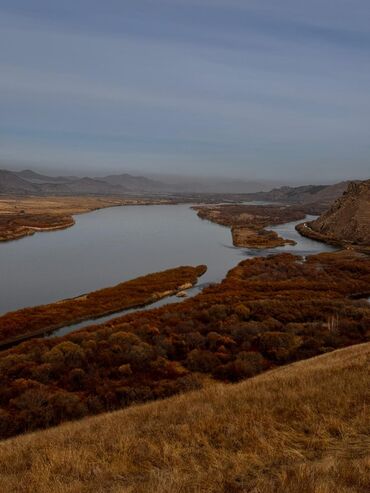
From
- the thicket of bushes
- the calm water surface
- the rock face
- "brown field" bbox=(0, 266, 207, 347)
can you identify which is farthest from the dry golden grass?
the rock face

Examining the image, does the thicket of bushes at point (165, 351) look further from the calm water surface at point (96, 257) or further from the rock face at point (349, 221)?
the rock face at point (349, 221)

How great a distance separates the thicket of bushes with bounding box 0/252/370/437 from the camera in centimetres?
1620

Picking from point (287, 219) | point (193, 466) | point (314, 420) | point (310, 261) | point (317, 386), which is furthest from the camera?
point (287, 219)

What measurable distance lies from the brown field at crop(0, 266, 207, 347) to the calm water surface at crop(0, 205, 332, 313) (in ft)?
9.86

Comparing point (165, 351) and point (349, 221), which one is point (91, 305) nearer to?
point (165, 351)

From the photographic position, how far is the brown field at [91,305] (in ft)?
93.3

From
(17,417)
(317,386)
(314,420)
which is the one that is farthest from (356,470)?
(17,417)

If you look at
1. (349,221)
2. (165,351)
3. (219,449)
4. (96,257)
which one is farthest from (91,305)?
(349,221)

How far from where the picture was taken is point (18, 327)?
28250 mm

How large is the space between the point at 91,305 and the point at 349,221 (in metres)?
A: 71.2

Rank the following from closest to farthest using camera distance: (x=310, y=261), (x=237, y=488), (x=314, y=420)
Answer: (x=237, y=488), (x=314, y=420), (x=310, y=261)

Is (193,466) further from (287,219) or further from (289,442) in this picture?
(287,219)

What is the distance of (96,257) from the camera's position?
59.1 m

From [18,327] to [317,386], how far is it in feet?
75.7
